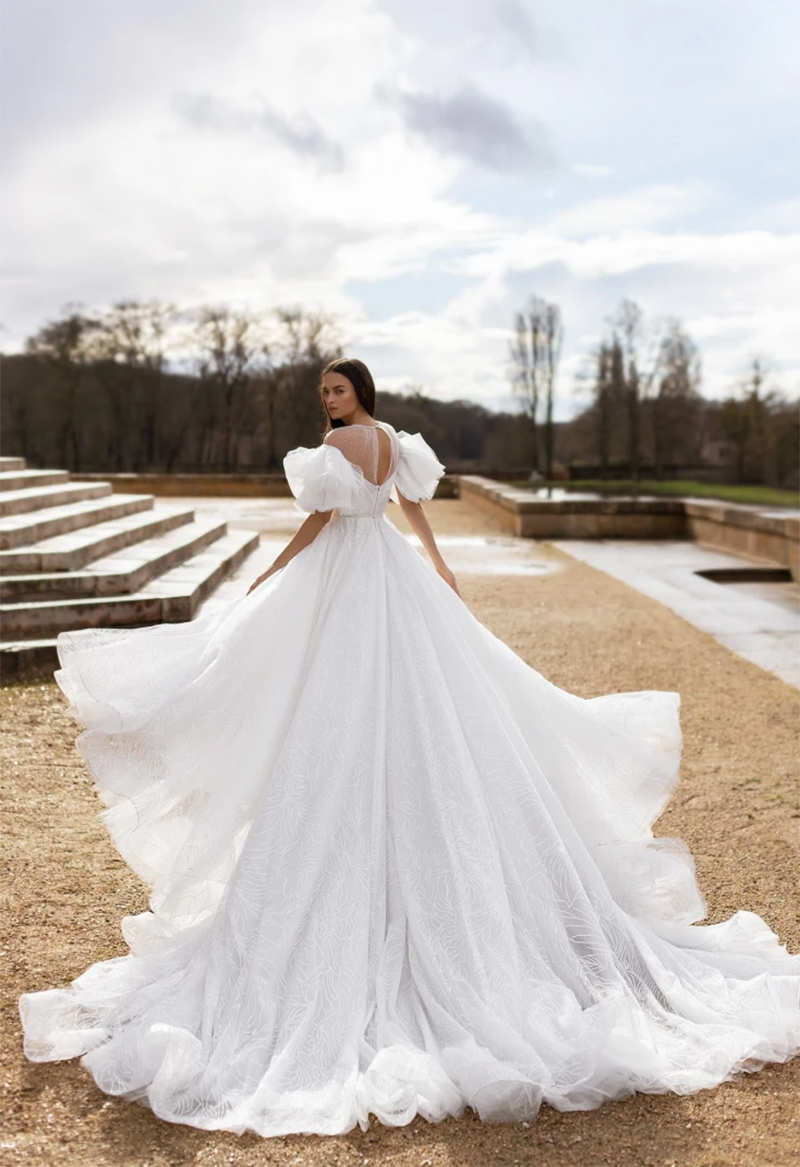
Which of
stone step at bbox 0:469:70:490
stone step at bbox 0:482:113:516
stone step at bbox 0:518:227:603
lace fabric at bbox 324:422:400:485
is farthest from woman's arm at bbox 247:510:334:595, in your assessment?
stone step at bbox 0:469:70:490

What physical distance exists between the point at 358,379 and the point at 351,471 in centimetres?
32

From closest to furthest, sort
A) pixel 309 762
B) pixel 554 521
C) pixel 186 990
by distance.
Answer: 1. pixel 186 990
2. pixel 309 762
3. pixel 554 521

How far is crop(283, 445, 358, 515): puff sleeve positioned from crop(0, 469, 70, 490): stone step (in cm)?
882

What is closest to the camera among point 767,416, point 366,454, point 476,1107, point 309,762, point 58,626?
point 476,1107

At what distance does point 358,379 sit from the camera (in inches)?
131

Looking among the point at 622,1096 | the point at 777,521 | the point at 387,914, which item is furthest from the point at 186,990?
the point at 777,521

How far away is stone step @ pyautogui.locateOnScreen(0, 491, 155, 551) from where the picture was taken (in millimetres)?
8531

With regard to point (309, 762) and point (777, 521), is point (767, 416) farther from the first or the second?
point (309, 762)

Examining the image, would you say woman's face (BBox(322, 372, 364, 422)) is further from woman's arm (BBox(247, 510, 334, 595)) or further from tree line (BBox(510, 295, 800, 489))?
tree line (BBox(510, 295, 800, 489))

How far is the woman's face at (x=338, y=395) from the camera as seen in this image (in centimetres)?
329

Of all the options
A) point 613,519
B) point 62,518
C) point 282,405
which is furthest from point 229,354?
point 62,518

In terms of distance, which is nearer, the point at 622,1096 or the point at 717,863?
the point at 622,1096

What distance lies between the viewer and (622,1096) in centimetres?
254

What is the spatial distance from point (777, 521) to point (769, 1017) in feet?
35.4
